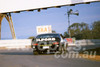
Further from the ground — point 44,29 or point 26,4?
point 26,4

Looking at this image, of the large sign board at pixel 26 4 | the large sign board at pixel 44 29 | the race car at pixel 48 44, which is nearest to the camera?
the race car at pixel 48 44

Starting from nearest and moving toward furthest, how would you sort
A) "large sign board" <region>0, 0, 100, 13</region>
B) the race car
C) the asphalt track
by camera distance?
the asphalt track
the race car
"large sign board" <region>0, 0, 100, 13</region>

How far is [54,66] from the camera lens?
23.6 ft

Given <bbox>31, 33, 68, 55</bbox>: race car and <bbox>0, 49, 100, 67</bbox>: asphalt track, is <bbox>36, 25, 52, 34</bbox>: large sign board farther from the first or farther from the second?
<bbox>0, 49, 100, 67</bbox>: asphalt track

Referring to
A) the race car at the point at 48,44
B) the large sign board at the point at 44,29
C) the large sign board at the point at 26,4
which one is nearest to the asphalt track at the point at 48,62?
the race car at the point at 48,44

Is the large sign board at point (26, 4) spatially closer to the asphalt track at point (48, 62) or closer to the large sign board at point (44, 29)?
the large sign board at point (44, 29)

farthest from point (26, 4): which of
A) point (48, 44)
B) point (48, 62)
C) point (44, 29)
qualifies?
point (48, 62)

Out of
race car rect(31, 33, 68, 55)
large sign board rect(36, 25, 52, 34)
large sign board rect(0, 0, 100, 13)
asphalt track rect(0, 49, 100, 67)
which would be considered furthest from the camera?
large sign board rect(36, 25, 52, 34)

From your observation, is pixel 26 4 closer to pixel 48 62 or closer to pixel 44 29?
pixel 44 29

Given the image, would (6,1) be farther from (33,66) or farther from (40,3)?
(33,66)

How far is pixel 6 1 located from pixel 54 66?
1293 cm

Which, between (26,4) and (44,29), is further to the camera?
(44,29)

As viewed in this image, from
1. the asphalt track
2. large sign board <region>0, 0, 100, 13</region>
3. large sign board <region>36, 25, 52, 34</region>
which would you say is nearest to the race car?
the asphalt track

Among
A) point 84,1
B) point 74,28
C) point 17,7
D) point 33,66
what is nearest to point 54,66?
point 33,66
